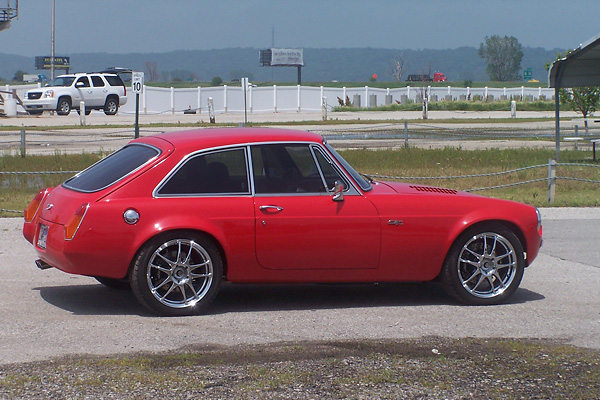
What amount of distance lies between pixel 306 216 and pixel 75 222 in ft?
5.87

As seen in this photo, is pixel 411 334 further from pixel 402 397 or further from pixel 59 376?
pixel 59 376

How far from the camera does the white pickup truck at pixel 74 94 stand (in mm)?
41656

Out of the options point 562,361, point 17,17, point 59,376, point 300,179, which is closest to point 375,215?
point 300,179

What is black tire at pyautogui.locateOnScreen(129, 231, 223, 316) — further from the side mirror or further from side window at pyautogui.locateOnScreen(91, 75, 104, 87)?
side window at pyautogui.locateOnScreen(91, 75, 104, 87)

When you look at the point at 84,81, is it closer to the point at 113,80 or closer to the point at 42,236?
the point at 113,80

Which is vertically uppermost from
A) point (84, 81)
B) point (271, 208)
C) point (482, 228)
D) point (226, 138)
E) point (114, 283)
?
point (84, 81)

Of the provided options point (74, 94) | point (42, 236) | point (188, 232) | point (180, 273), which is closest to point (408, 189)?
point (188, 232)

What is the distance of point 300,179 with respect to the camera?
6.98 metres

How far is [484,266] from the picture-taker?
7.18 m

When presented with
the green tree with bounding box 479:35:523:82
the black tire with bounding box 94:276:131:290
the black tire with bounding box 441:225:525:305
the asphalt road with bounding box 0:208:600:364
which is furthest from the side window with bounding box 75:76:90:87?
the green tree with bounding box 479:35:523:82

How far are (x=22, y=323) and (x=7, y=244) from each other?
404 cm

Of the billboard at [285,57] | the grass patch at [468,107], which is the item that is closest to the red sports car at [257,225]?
the grass patch at [468,107]

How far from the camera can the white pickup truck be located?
41656 mm

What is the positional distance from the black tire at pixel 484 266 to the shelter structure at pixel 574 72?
13453 mm
